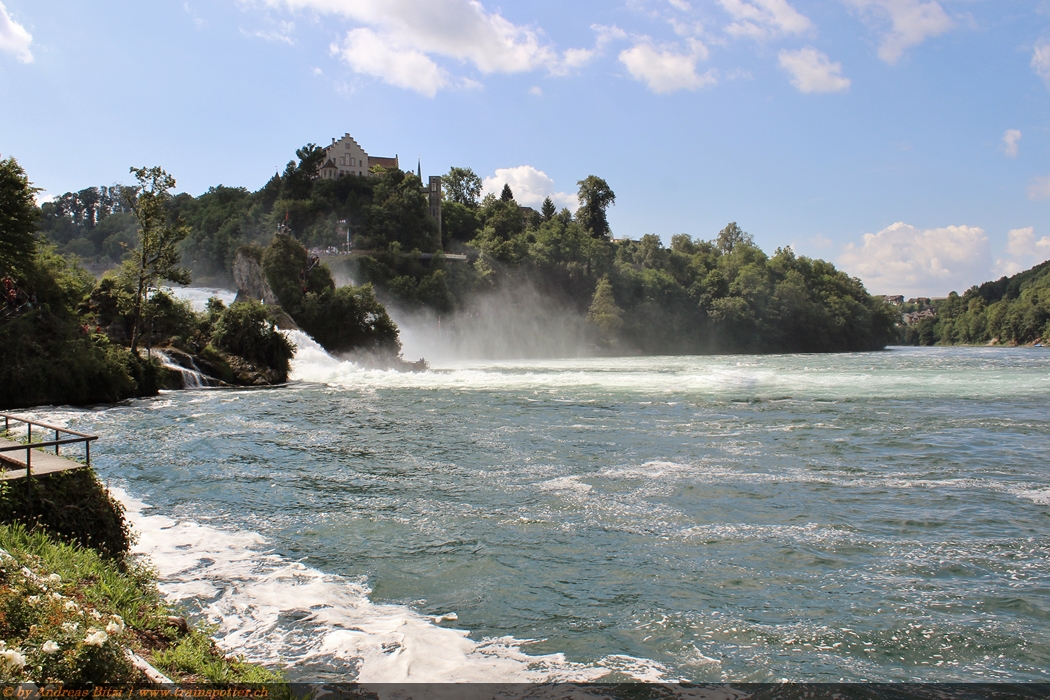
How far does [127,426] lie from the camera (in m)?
23.5

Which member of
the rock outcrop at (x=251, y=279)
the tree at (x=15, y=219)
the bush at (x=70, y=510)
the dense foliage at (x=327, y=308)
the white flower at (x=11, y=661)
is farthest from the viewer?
the rock outcrop at (x=251, y=279)

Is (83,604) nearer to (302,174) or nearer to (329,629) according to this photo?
(329,629)

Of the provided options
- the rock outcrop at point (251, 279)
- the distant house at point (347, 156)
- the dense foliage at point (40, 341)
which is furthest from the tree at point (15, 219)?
the distant house at point (347, 156)

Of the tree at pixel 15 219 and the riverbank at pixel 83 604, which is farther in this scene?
the tree at pixel 15 219

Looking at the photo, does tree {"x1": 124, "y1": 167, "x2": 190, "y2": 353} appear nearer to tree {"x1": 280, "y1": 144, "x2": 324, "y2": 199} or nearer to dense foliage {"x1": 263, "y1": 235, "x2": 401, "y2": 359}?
dense foliage {"x1": 263, "y1": 235, "x2": 401, "y2": 359}

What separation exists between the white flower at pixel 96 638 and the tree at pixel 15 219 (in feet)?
105

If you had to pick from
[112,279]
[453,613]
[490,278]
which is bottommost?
[453,613]

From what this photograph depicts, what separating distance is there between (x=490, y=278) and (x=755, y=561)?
101 m

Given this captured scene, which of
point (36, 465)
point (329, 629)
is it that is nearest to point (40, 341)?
point (36, 465)

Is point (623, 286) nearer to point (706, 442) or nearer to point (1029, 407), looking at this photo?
point (1029, 407)

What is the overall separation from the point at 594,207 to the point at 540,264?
34.2 m

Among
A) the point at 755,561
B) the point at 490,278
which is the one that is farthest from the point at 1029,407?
the point at 490,278

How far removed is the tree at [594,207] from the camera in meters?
146

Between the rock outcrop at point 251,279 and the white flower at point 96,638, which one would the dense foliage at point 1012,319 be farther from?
the white flower at point 96,638
